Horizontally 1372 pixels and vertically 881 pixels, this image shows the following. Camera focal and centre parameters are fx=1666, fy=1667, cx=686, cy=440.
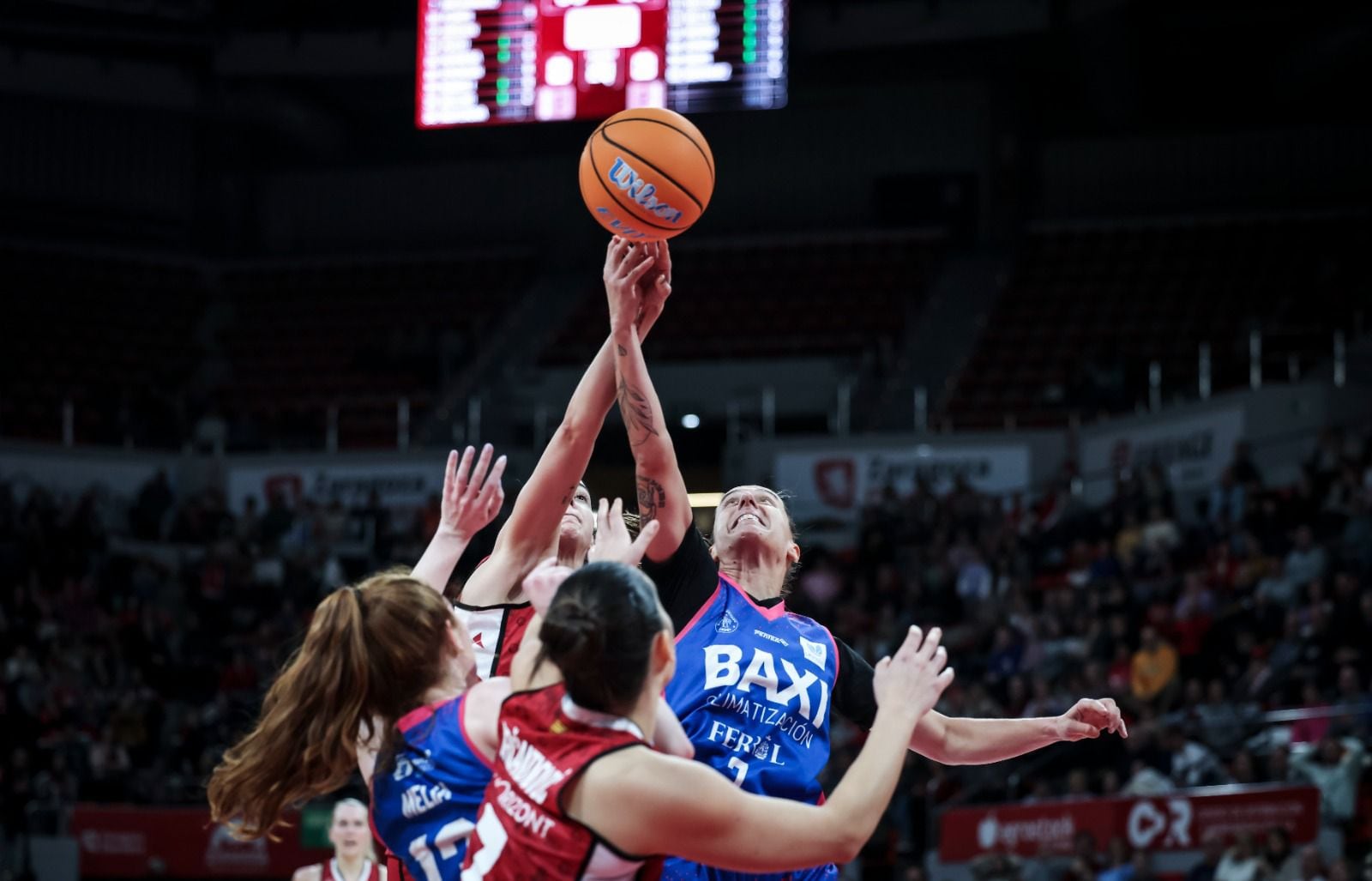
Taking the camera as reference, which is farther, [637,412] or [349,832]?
[349,832]

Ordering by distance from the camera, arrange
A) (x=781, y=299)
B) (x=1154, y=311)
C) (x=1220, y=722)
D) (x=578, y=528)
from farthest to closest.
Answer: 1. (x=781, y=299)
2. (x=1154, y=311)
3. (x=1220, y=722)
4. (x=578, y=528)

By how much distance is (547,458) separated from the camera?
4.38 metres

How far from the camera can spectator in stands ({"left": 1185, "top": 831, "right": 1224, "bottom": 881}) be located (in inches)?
384

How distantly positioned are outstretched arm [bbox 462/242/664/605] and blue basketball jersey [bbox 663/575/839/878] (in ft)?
1.52

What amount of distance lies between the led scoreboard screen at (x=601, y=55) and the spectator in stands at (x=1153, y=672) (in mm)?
5297

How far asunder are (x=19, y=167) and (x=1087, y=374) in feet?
55.2

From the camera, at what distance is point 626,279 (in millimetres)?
4305

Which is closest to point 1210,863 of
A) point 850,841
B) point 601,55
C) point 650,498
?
point 650,498

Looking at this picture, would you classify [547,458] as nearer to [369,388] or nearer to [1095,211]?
Result: [369,388]

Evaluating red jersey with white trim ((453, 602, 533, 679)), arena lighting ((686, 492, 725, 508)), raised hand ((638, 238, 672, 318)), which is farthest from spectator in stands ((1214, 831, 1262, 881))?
arena lighting ((686, 492, 725, 508))

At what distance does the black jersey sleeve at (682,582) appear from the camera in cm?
434

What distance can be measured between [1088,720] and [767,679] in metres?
0.84

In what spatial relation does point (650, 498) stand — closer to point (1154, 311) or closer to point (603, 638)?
point (603, 638)

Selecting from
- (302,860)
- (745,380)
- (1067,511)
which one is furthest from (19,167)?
(1067,511)
